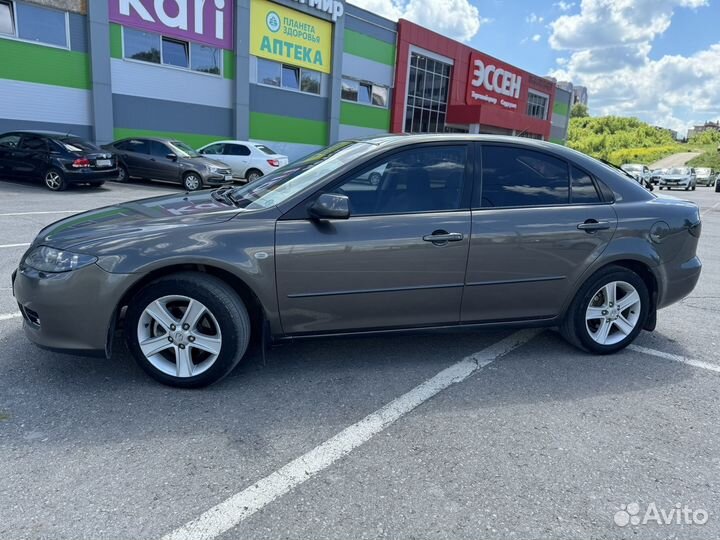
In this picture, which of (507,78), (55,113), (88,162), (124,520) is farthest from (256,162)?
(507,78)

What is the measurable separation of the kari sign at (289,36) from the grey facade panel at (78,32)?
→ 612 cm

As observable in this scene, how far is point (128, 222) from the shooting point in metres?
3.26

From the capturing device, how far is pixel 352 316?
3395 mm

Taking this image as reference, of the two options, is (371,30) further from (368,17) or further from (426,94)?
(426,94)

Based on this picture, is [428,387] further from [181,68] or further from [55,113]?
[181,68]

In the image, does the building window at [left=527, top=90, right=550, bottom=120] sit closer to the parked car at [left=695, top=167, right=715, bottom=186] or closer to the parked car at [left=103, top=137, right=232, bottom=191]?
the parked car at [left=695, top=167, right=715, bottom=186]

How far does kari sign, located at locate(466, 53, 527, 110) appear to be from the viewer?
3262 centimetres

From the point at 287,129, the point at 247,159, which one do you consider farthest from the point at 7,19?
the point at 287,129

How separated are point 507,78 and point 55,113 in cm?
2851

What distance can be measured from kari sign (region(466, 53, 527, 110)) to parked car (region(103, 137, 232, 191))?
72.3ft

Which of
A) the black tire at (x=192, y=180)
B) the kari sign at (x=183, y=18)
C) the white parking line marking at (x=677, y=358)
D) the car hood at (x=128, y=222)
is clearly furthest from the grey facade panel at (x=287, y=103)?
the white parking line marking at (x=677, y=358)

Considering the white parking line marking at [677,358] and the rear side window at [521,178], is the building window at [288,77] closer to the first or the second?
the rear side window at [521,178]

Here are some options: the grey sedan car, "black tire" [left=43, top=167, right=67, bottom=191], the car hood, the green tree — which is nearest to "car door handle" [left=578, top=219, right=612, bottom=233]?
the grey sedan car

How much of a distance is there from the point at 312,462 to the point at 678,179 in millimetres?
35338
